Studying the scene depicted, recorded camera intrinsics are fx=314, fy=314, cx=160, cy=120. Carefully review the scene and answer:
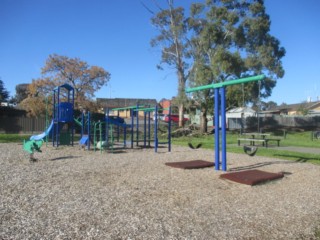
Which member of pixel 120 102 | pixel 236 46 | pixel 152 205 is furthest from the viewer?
pixel 120 102

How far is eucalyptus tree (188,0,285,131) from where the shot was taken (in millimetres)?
24719

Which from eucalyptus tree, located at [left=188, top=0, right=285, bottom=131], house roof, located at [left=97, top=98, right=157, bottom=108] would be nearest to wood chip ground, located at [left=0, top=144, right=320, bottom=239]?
eucalyptus tree, located at [left=188, top=0, right=285, bottom=131]

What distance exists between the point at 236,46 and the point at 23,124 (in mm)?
20979

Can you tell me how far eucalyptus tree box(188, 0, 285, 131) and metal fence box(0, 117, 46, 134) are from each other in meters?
15.3

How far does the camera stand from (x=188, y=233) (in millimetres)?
3625

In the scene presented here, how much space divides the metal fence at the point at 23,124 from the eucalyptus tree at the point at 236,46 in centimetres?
1530

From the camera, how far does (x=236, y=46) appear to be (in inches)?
1057

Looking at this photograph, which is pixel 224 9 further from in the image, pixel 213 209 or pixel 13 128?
pixel 213 209

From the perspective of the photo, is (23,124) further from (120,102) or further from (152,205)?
(120,102)

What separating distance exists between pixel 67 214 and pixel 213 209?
6.78 ft

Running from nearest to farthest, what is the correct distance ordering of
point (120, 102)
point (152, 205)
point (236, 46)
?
1. point (152, 205)
2. point (236, 46)
3. point (120, 102)

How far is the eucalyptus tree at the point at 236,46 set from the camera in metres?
24.7

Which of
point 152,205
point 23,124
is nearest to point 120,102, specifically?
point 23,124

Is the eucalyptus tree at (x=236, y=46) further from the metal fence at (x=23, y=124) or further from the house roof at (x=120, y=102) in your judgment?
the house roof at (x=120, y=102)
